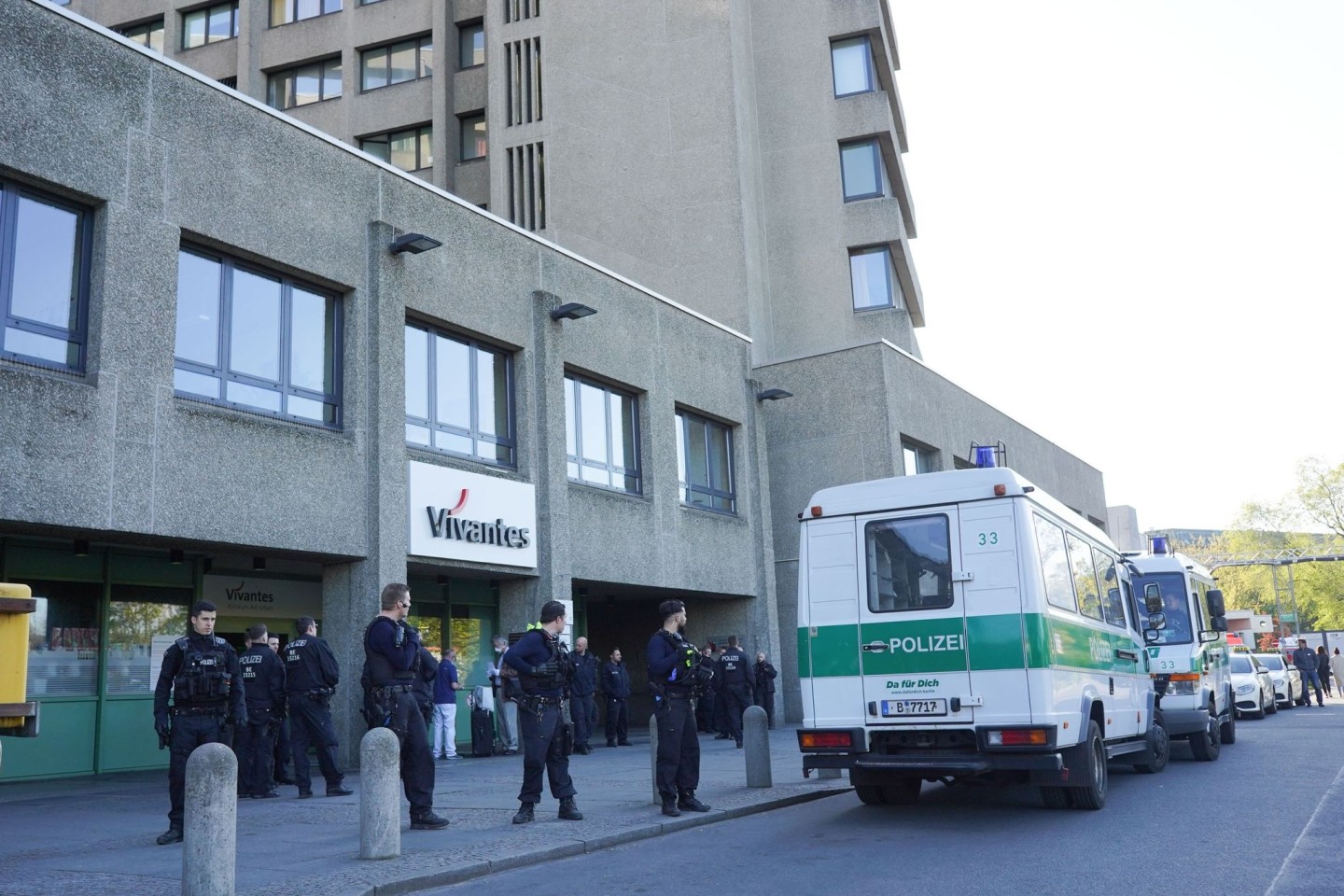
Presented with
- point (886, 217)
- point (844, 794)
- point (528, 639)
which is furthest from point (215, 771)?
point (886, 217)

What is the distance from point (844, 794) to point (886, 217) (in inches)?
884

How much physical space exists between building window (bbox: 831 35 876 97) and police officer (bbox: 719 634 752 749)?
63.5ft

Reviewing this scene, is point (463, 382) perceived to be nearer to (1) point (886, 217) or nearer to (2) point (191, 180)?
(2) point (191, 180)

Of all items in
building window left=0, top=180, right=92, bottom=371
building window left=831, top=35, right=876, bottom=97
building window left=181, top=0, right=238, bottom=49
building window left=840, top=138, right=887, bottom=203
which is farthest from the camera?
building window left=181, top=0, right=238, bottom=49

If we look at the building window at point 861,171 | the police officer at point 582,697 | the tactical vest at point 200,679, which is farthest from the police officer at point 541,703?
the building window at point 861,171

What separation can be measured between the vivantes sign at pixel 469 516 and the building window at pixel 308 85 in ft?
72.5

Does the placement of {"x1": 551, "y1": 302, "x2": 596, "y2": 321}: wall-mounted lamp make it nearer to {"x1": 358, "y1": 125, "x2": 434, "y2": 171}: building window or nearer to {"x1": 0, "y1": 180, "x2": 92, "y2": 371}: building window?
{"x1": 0, "y1": 180, "x2": 92, "y2": 371}: building window

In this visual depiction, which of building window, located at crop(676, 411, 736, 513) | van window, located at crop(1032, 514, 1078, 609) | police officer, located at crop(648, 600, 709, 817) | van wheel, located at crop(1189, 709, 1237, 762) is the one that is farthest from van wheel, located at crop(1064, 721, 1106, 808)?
building window, located at crop(676, 411, 736, 513)

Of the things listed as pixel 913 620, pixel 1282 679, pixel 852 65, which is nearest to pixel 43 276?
pixel 913 620

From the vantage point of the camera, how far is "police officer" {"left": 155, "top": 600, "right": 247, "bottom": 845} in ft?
31.5

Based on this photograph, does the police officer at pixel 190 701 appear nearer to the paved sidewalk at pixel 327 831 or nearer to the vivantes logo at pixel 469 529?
the paved sidewalk at pixel 327 831

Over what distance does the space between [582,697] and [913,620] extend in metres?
9.49

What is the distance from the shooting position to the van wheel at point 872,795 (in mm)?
10953

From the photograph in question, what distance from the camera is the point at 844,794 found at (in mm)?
12367
